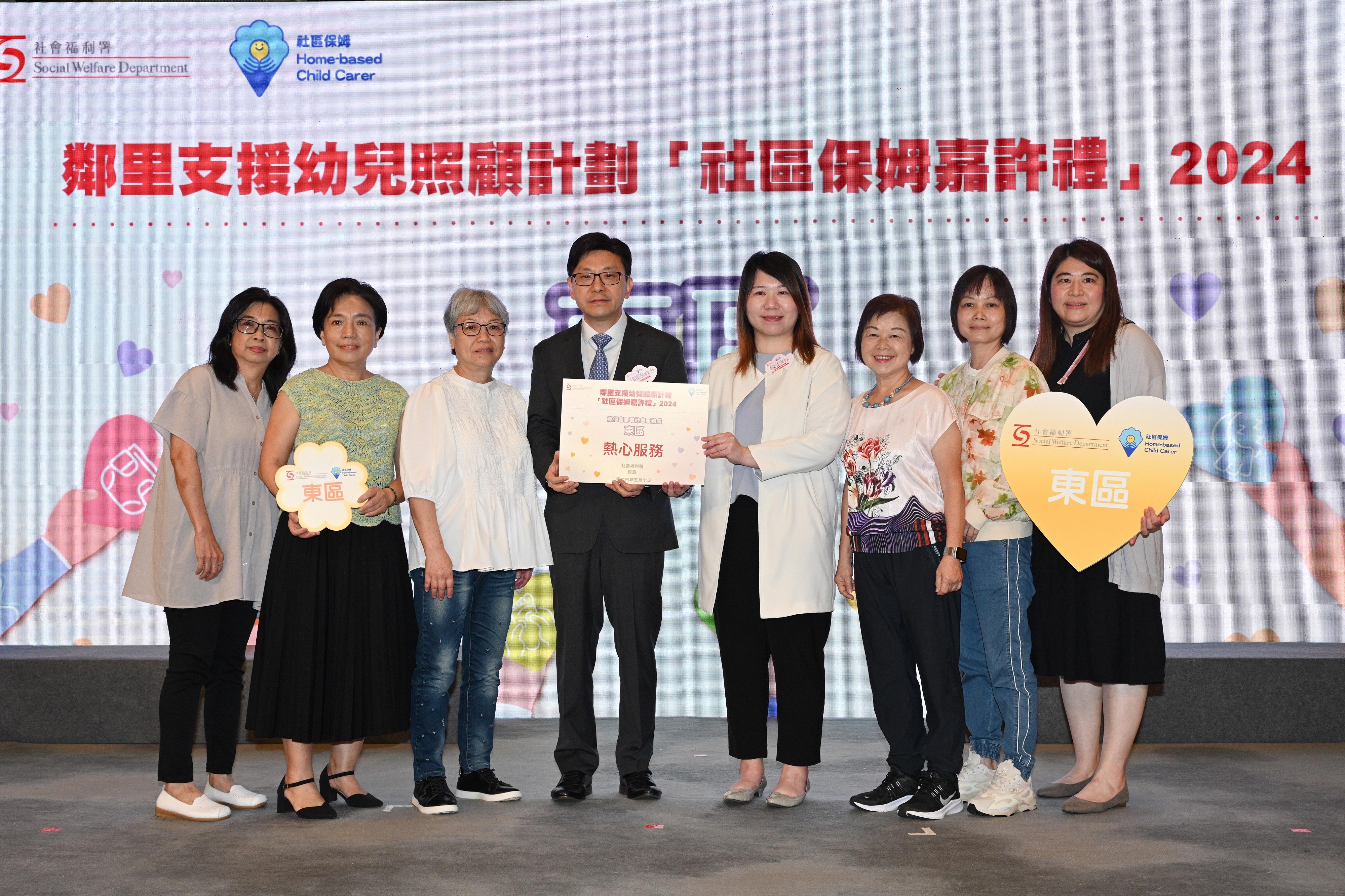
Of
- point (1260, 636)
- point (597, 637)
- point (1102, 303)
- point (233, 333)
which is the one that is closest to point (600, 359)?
point (597, 637)

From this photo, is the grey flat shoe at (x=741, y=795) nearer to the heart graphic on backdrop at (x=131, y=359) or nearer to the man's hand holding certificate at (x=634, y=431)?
the man's hand holding certificate at (x=634, y=431)

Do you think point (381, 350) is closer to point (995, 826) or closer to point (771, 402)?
point (771, 402)

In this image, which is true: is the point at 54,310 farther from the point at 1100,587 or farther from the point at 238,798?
the point at 1100,587

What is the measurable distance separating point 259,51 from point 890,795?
3.52 meters

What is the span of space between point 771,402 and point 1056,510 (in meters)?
0.76

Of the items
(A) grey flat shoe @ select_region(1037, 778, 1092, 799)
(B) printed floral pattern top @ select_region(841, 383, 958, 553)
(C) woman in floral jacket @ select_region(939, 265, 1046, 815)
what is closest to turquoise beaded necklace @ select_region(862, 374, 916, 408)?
(B) printed floral pattern top @ select_region(841, 383, 958, 553)

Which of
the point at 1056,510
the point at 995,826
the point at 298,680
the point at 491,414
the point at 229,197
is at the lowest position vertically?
the point at 995,826

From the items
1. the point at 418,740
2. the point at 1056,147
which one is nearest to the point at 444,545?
the point at 418,740

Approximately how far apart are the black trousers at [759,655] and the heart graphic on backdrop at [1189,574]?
193 cm

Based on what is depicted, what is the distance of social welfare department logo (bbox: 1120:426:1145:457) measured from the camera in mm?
2812

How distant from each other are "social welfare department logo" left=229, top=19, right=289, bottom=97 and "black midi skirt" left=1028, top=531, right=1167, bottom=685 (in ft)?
10.9

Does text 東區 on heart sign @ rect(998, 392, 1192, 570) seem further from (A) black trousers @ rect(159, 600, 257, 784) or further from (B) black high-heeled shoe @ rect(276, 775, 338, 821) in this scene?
(A) black trousers @ rect(159, 600, 257, 784)

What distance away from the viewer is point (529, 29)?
14.0 ft

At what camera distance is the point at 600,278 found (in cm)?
300
